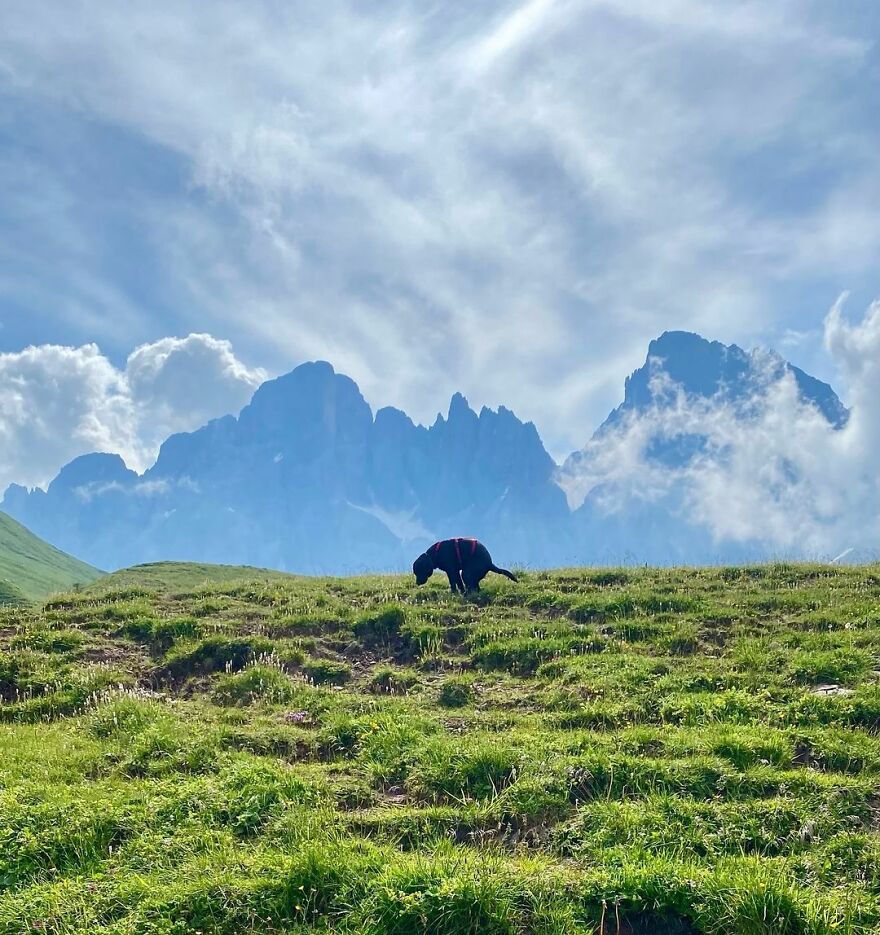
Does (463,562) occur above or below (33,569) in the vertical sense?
below

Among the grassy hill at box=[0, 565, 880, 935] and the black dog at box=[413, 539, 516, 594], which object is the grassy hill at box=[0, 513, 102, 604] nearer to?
the black dog at box=[413, 539, 516, 594]

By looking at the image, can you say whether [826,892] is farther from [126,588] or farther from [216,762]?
[126,588]

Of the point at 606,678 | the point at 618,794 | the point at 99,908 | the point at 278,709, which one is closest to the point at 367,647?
the point at 278,709

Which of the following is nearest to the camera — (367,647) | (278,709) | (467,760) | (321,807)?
(321,807)

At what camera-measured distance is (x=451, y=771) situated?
8.55m

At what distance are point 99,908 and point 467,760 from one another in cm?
428

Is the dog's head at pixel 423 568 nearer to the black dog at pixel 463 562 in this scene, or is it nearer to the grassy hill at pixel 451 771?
the black dog at pixel 463 562

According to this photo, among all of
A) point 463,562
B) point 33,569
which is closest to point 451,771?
point 463,562

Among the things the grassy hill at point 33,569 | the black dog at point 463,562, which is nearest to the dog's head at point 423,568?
the black dog at point 463,562

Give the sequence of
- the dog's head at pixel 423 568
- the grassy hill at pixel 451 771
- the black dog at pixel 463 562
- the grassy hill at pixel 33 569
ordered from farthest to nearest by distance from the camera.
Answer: the grassy hill at pixel 33 569, the dog's head at pixel 423 568, the black dog at pixel 463 562, the grassy hill at pixel 451 771

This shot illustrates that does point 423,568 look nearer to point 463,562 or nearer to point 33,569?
point 463,562

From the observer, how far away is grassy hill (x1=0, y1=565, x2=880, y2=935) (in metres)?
5.98

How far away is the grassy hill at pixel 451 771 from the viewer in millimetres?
5977

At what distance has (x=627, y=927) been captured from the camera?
5.93m
